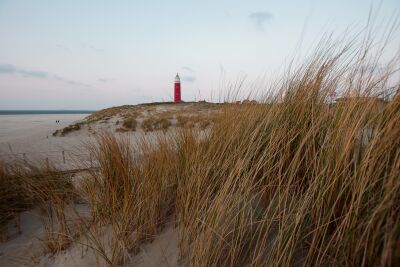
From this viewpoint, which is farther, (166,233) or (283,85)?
(283,85)

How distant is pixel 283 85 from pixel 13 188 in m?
2.78

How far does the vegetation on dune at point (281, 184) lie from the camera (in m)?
0.93

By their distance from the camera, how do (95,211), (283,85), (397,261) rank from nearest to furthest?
(397,261)
(95,211)
(283,85)

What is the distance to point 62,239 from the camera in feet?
5.80

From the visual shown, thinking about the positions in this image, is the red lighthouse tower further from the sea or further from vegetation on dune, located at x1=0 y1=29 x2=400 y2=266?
vegetation on dune, located at x1=0 y1=29 x2=400 y2=266

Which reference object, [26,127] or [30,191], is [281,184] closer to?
[30,191]

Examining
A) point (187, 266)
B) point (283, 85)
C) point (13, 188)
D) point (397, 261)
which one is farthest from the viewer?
point (13, 188)

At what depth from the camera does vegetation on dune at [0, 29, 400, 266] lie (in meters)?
0.93

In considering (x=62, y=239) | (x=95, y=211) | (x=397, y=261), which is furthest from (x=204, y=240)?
(x=62, y=239)

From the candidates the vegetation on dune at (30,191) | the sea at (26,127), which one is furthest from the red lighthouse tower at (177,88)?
the vegetation on dune at (30,191)

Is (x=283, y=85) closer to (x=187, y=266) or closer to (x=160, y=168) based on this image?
(x=160, y=168)

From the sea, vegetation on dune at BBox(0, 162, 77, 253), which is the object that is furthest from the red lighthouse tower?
vegetation on dune at BBox(0, 162, 77, 253)

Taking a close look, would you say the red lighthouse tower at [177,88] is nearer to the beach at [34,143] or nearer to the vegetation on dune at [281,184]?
the beach at [34,143]

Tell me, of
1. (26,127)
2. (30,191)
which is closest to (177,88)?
(26,127)
